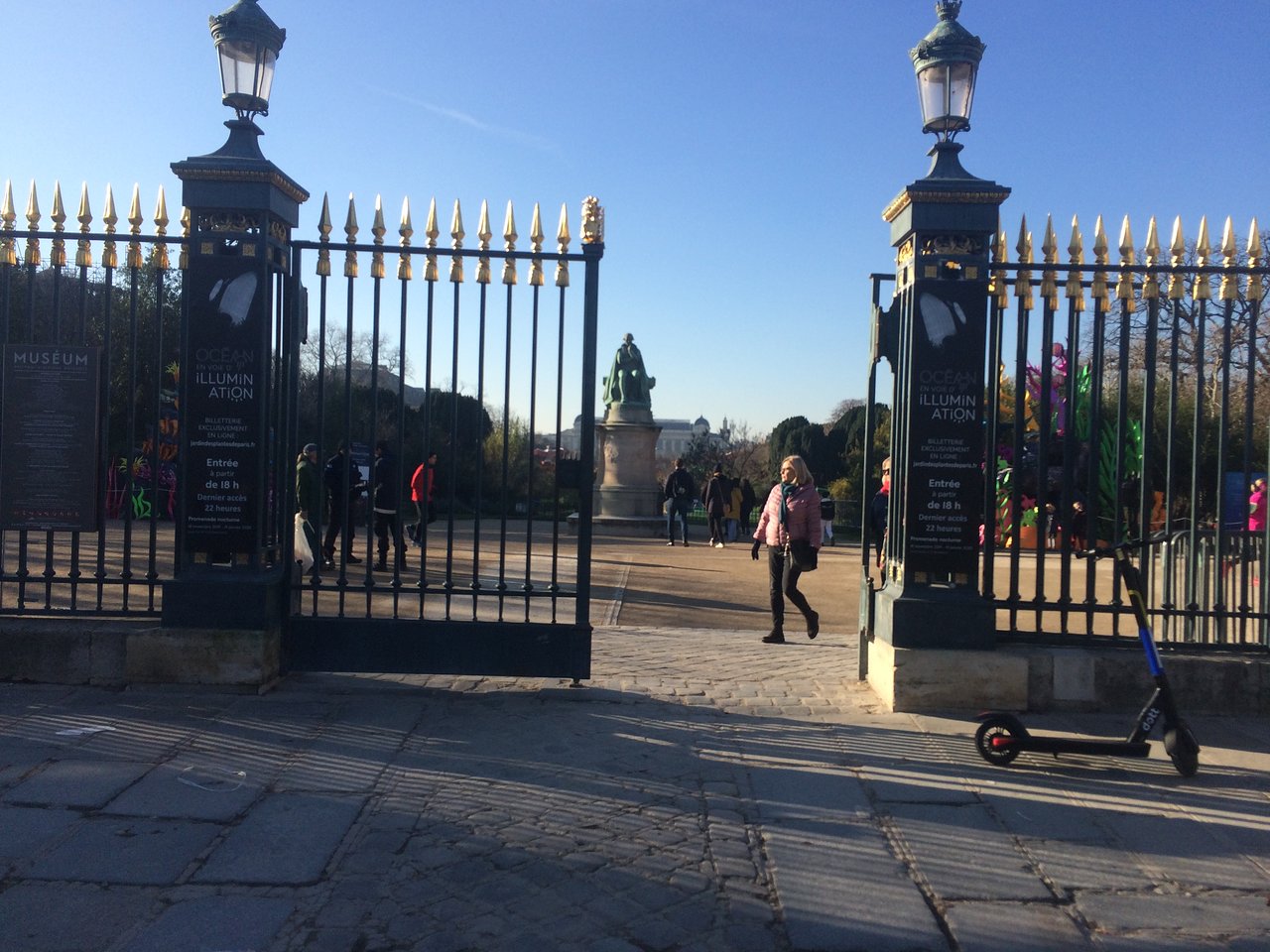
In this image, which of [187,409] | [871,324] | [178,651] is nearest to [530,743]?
[178,651]

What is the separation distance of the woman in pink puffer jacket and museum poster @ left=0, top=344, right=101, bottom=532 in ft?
17.6

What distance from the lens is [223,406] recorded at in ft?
22.6

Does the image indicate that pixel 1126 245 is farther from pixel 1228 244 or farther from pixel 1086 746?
pixel 1086 746

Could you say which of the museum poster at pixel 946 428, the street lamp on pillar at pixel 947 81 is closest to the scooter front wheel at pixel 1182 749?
the museum poster at pixel 946 428

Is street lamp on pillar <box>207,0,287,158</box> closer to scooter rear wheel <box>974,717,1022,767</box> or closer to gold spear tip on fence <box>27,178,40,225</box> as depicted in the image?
gold spear tip on fence <box>27,178,40,225</box>

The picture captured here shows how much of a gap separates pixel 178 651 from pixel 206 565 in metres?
0.56

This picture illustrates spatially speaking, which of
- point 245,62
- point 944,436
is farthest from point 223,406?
point 944,436

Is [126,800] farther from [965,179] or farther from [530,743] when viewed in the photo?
[965,179]

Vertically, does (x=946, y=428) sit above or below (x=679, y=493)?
above

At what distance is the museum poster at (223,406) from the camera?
689 cm

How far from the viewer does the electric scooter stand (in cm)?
554

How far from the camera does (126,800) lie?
16.1ft

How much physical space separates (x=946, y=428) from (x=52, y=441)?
5678mm

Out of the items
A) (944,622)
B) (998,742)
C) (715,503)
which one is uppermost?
(715,503)
